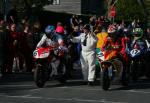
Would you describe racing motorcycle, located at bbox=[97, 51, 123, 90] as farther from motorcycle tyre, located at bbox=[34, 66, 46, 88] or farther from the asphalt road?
motorcycle tyre, located at bbox=[34, 66, 46, 88]

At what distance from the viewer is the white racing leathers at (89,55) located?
17.3 m

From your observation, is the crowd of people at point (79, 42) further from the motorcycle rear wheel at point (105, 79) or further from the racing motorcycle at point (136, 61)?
the motorcycle rear wheel at point (105, 79)

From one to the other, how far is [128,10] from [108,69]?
42.9m

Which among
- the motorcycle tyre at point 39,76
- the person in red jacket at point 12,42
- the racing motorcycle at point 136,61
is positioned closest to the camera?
the motorcycle tyre at point 39,76

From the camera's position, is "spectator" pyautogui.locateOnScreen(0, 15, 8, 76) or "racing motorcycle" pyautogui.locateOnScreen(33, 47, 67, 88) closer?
"racing motorcycle" pyautogui.locateOnScreen(33, 47, 67, 88)

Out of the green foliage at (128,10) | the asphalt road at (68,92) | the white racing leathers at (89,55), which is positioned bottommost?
the asphalt road at (68,92)

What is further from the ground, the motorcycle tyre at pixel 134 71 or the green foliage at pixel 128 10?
the green foliage at pixel 128 10

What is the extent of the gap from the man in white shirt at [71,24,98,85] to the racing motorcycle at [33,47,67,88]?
616mm

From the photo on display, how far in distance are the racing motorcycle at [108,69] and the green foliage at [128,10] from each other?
138 ft

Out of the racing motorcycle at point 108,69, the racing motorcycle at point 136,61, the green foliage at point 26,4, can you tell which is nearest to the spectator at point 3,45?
the racing motorcycle at point 108,69

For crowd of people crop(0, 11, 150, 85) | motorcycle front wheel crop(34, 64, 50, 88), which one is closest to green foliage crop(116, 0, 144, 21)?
crowd of people crop(0, 11, 150, 85)

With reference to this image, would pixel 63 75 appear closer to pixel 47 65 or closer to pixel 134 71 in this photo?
pixel 47 65

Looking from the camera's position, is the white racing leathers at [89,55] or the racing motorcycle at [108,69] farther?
the white racing leathers at [89,55]

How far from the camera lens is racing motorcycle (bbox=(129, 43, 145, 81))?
1883 centimetres
